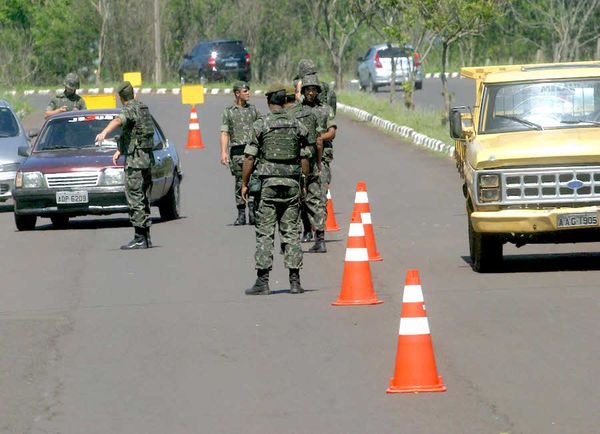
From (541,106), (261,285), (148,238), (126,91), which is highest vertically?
(126,91)

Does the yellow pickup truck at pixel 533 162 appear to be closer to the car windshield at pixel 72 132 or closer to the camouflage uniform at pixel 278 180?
the camouflage uniform at pixel 278 180

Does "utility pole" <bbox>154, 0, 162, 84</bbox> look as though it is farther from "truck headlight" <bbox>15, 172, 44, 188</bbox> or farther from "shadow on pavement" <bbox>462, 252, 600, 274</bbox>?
"shadow on pavement" <bbox>462, 252, 600, 274</bbox>

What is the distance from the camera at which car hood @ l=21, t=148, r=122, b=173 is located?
779 inches

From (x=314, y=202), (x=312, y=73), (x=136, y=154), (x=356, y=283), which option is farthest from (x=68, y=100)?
(x=356, y=283)

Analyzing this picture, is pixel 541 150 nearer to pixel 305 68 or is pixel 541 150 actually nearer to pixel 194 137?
pixel 305 68

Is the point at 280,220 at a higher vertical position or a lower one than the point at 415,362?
higher

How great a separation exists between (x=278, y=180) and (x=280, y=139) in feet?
1.11

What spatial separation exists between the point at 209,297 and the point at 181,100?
3976cm

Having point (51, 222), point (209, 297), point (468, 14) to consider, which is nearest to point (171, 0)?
point (468, 14)

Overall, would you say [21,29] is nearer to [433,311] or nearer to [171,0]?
[171,0]

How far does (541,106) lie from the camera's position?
14.7m

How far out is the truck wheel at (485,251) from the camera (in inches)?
550

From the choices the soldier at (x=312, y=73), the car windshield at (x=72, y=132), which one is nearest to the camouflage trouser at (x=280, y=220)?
the soldier at (x=312, y=73)

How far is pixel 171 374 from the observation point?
9602 millimetres
